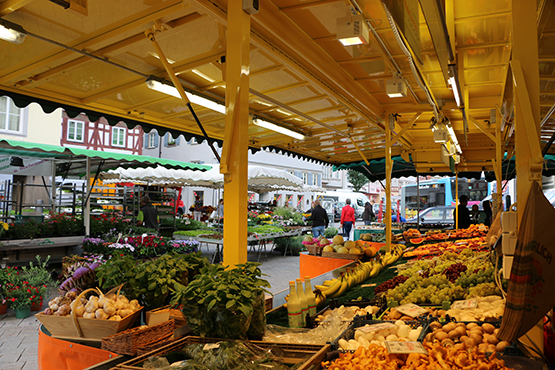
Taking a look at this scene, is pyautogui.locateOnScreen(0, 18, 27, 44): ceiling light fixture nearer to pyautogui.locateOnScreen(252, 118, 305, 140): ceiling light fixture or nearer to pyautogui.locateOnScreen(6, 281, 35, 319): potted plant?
pyautogui.locateOnScreen(252, 118, 305, 140): ceiling light fixture

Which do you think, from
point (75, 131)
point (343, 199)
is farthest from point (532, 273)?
point (343, 199)

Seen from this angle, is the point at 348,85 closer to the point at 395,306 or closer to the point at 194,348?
the point at 395,306

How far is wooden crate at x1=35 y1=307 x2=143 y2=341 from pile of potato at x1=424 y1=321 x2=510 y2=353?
6.04ft

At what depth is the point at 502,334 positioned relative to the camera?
197cm

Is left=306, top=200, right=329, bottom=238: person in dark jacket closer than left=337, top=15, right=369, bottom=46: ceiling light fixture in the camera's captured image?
No

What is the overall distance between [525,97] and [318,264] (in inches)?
184

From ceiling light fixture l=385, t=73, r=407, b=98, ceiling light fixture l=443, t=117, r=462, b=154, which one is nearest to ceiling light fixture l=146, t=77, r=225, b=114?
ceiling light fixture l=385, t=73, r=407, b=98

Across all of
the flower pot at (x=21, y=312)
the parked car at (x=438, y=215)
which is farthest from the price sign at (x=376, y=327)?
the parked car at (x=438, y=215)

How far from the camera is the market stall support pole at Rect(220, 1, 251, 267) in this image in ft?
10.5

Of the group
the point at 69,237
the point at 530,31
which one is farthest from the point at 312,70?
the point at 69,237

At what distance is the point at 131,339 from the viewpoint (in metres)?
2.25

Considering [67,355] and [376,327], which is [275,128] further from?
[67,355]

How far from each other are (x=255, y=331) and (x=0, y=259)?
8.21 meters

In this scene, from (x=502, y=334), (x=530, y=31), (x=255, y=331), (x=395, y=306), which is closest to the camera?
(x=502, y=334)
